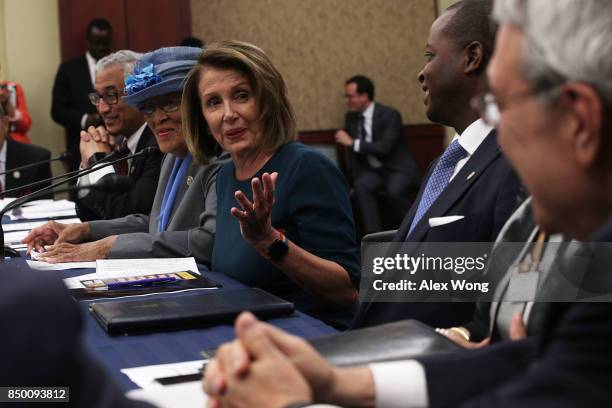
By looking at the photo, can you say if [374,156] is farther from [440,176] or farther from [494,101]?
[494,101]

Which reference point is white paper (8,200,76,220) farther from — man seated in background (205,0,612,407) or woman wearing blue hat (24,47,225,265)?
man seated in background (205,0,612,407)

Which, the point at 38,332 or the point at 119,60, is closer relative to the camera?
the point at 38,332

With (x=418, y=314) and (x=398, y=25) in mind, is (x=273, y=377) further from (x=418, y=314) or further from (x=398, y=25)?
(x=398, y=25)

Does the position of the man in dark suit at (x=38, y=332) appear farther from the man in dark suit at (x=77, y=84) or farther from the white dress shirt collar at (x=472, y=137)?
the man in dark suit at (x=77, y=84)

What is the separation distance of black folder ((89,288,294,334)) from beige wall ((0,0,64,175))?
18.0 ft

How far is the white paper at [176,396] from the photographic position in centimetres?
118

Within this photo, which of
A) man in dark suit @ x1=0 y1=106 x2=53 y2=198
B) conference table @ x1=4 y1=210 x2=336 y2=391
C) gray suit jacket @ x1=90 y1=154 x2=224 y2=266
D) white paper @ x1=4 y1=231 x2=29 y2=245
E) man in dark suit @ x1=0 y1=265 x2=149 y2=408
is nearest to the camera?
man in dark suit @ x1=0 y1=265 x2=149 y2=408

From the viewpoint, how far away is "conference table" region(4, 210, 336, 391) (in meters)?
1.53

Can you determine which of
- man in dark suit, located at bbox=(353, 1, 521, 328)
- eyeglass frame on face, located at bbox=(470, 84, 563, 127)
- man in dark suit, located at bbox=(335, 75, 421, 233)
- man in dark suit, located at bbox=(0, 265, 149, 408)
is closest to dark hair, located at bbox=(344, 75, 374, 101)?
man in dark suit, located at bbox=(335, 75, 421, 233)

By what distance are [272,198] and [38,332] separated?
1.38 meters

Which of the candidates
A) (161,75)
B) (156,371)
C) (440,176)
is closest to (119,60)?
(161,75)

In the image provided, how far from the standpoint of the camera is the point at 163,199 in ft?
10.5

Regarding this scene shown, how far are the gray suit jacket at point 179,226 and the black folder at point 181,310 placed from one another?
0.75 m

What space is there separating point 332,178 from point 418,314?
2.07 ft
